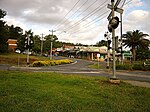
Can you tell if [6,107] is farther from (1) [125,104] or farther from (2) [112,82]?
(2) [112,82]

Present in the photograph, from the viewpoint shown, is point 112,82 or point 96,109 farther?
point 112,82

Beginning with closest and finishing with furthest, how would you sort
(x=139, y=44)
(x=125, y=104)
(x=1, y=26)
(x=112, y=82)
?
(x=125, y=104) < (x=112, y=82) < (x=139, y=44) < (x=1, y=26)

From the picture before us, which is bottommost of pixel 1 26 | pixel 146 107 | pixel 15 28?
pixel 146 107

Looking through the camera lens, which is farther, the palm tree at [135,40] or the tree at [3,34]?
the tree at [3,34]

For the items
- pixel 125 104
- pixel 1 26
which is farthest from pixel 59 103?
pixel 1 26

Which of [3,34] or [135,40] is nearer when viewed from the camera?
[135,40]

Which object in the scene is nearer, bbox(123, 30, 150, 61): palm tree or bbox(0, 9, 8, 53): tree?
bbox(123, 30, 150, 61): palm tree

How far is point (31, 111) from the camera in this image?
552cm

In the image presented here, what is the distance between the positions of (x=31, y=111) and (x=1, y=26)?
57852mm

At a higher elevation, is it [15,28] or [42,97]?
[15,28]

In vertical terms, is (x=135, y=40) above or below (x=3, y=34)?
below

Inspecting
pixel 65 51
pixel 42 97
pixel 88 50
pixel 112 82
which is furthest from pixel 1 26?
pixel 65 51

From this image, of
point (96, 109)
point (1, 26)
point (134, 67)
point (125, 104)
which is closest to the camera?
point (96, 109)

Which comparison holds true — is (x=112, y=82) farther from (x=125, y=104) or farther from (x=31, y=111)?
(x=31, y=111)
